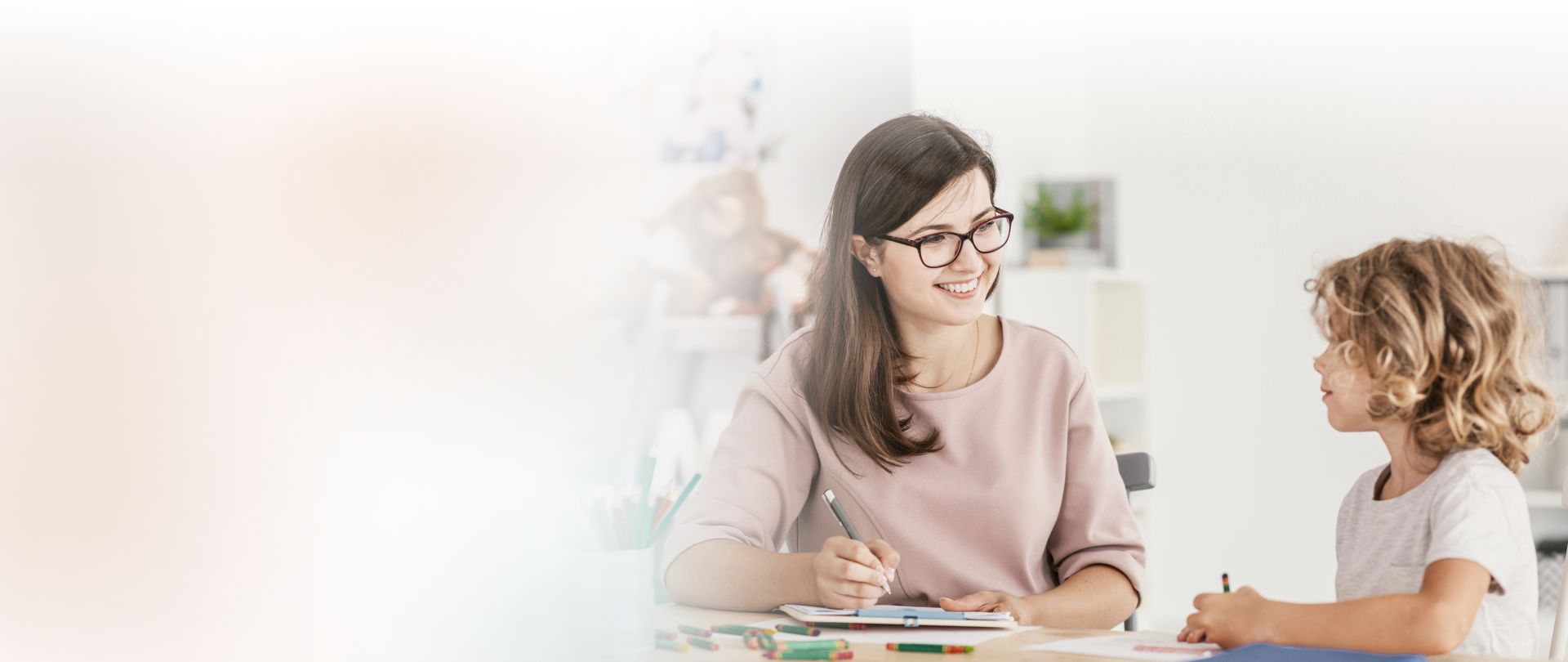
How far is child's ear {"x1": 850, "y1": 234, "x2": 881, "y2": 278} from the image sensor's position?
1.12 metres

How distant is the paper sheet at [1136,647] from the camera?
30.5 inches

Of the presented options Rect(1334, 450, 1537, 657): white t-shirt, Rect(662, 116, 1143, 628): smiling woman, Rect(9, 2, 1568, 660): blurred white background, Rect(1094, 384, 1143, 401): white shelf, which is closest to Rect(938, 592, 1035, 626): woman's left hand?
Rect(662, 116, 1143, 628): smiling woman

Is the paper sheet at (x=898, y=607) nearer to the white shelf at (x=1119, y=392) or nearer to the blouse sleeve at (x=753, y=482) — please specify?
the blouse sleeve at (x=753, y=482)

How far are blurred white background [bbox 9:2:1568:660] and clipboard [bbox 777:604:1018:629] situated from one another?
2.55 ft

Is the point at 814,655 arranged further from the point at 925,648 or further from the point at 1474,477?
the point at 1474,477

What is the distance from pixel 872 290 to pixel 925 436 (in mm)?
155

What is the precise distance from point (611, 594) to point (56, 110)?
79.7 inches

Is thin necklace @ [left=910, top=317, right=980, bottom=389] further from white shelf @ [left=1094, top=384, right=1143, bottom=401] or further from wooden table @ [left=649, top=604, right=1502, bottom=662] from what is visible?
white shelf @ [left=1094, top=384, right=1143, bottom=401]

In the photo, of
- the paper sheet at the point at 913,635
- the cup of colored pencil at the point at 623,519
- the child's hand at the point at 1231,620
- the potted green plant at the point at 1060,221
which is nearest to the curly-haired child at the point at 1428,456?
the child's hand at the point at 1231,620

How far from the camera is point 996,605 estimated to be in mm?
991

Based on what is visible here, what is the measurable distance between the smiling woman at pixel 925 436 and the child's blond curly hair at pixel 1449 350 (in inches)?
11.9

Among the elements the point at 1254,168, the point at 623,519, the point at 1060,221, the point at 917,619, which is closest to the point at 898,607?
the point at 917,619

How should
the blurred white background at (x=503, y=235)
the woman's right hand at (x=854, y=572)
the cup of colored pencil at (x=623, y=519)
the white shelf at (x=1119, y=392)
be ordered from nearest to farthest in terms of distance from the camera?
the cup of colored pencil at (x=623, y=519), the woman's right hand at (x=854, y=572), the blurred white background at (x=503, y=235), the white shelf at (x=1119, y=392)

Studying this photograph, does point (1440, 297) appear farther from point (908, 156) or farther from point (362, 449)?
point (362, 449)
